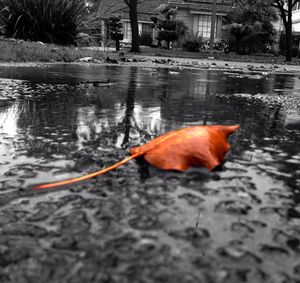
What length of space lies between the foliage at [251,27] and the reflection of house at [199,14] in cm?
347

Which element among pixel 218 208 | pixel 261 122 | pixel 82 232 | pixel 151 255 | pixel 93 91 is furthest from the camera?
pixel 93 91

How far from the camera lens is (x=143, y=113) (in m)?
3.10

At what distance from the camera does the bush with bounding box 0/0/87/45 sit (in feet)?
42.1

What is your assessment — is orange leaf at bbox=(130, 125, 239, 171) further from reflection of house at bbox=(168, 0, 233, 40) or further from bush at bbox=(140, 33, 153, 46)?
bush at bbox=(140, 33, 153, 46)

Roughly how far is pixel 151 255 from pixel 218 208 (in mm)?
356

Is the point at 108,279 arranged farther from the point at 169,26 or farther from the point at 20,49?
the point at 169,26

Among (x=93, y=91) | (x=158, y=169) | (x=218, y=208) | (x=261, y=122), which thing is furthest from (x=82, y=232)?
(x=93, y=91)

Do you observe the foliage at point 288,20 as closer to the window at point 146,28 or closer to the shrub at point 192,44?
the shrub at point 192,44

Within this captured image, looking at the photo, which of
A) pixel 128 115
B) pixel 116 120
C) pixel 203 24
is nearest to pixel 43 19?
Answer: pixel 128 115

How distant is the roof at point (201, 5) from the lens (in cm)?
3616

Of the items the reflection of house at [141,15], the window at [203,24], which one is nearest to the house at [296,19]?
the window at [203,24]

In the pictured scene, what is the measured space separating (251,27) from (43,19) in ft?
69.4

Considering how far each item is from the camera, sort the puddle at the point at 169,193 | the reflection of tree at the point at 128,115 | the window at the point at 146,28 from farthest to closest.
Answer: the window at the point at 146,28, the reflection of tree at the point at 128,115, the puddle at the point at 169,193

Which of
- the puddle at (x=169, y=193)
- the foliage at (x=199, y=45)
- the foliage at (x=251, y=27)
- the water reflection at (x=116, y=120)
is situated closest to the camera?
the puddle at (x=169, y=193)
